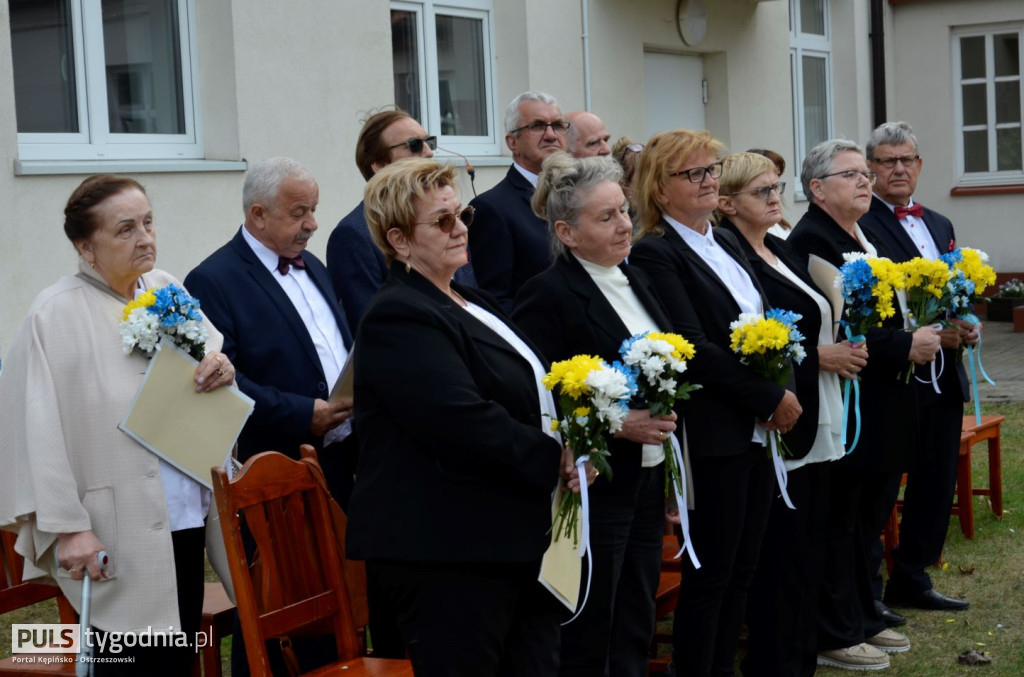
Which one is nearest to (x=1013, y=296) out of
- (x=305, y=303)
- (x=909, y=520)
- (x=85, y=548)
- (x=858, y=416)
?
(x=909, y=520)

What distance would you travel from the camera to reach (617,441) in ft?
13.1

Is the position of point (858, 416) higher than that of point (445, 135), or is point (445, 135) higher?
point (445, 135)

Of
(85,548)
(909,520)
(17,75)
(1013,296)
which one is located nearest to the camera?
(85,548)

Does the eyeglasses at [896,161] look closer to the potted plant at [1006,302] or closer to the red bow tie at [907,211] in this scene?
the red bow tie at [907,211]

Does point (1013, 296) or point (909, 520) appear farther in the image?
point (1013, 296)

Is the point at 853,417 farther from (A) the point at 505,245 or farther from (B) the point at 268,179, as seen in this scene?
(B) the point at 268,179

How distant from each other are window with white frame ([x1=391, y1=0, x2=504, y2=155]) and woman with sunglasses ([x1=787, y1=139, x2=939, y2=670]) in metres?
4.41

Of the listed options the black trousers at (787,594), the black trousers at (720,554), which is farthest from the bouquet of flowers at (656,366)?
the black trousers at (787,594)

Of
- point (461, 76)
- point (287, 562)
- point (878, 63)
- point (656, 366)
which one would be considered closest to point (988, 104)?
point (878, 63)

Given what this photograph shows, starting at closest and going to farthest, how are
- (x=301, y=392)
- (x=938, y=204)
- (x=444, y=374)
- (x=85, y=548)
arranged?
(x=444, y=374)
(x=85, y=548)
(x=301, y=392)
(x=938, y=204)

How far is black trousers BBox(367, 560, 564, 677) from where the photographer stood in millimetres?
3357

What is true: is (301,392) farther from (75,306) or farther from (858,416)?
(858,416)

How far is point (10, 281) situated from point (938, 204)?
47.5 ft

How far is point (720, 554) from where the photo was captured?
4574 millimetres
